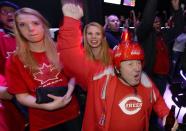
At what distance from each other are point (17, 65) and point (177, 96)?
2.02 m

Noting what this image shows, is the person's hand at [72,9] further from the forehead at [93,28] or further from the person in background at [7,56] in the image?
the forehead at [93,28]

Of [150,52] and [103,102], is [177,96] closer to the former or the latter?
[150,52]

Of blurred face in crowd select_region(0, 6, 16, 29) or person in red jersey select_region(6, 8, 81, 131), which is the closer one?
person in red jersey select_region(6, 8, 81, 131)

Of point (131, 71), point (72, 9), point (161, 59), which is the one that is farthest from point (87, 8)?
point (72, 9)

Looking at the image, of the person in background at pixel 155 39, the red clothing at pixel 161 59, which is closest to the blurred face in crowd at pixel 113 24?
the person in background at pixel 155 39

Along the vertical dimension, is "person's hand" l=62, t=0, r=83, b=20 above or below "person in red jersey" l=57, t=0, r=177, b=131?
above

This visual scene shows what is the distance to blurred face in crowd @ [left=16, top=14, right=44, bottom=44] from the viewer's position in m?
2.62

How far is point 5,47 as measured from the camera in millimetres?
3316

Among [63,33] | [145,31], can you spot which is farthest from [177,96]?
[63,33]

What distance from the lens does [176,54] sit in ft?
24.1

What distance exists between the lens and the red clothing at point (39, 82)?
254 centimetres

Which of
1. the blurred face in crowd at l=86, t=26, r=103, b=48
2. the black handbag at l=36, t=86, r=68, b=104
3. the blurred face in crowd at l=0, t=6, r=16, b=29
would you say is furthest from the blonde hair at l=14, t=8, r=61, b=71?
the blurred face in crowd at l=86, t=26, r=103, b=48

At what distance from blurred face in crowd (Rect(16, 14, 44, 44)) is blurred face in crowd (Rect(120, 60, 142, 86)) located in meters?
0.73

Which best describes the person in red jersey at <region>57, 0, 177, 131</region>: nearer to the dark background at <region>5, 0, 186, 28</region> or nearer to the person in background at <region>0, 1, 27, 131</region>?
the person in background at <region>0, 1, 27, 131</region>
